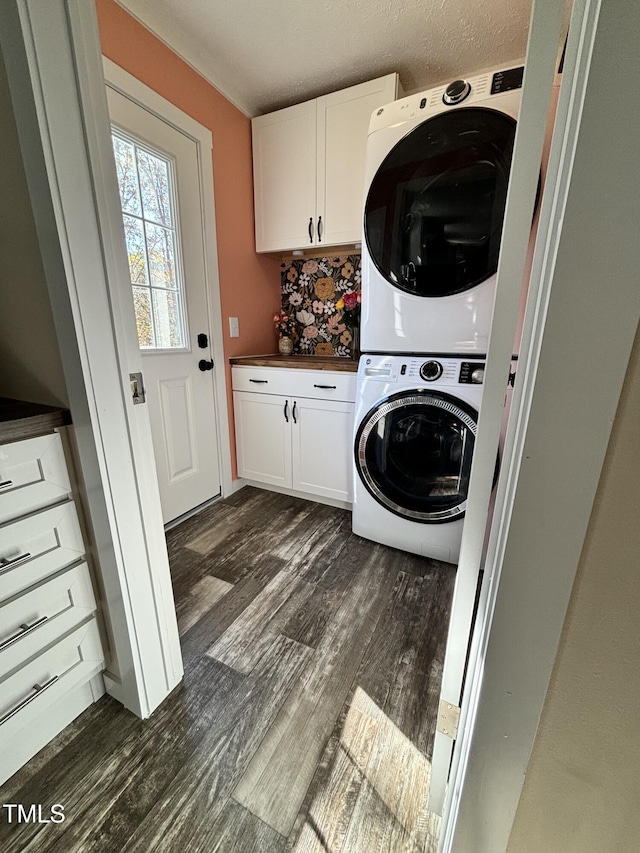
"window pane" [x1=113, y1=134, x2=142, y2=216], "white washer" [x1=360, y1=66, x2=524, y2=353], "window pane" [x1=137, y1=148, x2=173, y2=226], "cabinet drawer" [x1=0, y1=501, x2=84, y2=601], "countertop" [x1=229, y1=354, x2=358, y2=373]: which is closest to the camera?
"cabinet drawer" [x1=0, y1=501, x2=84, y2=601]

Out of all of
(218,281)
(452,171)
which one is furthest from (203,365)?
(452,171)

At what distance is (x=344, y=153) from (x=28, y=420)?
6.79ft

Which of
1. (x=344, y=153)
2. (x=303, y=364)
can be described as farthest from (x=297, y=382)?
(x=344, y=153)

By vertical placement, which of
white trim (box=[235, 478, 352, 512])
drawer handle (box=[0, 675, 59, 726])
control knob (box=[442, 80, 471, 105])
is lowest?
white trim (box=[235, 478, 352, 512])

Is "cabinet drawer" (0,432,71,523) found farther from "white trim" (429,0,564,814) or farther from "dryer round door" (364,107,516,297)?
"dryer round door" (364,107,516,297)

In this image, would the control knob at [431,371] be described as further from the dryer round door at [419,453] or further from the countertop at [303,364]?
the countertop at [303,364]

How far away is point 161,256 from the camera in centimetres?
176

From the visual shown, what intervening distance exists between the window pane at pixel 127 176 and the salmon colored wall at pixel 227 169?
284mm

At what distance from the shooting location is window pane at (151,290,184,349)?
1771 millimetres

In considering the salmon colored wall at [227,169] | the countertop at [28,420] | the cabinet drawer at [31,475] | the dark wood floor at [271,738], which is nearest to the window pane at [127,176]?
the salmon colored wall at [227,169]

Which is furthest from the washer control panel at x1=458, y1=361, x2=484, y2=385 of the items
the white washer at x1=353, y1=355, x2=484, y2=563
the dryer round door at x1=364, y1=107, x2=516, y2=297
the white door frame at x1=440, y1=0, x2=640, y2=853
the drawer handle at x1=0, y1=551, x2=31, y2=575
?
the drawer handle at x1=0, y1=551, x2=31, y2=575

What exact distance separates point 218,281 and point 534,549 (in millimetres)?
2150

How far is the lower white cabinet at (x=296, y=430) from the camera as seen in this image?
1.98 meters

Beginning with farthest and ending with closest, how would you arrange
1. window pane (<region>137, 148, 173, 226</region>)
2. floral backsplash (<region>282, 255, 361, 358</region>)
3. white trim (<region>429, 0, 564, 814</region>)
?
floral backsplash (<region>282, 255, 361, 358</region>), window pane (<region>137, 148, 173, 226</region>), white trim (<region>429, 0, 564, 814</region>)
